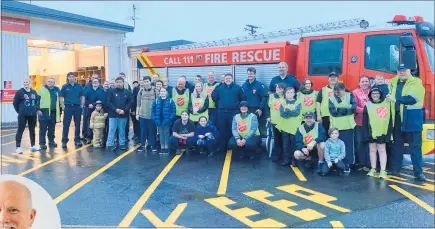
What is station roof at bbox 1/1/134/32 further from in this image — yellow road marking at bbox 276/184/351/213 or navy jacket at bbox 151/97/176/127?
yellow road marking at bbox 276/184/351/213

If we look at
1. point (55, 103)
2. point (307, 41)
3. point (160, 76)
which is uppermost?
point (307, 41)

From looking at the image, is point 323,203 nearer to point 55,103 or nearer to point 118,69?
point 55,103

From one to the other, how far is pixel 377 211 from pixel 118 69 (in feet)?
57.6

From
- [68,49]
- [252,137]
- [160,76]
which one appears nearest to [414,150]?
[252,137]

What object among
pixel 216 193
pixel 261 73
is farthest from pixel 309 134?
pixel 216 193

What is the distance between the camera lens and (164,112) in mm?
8844

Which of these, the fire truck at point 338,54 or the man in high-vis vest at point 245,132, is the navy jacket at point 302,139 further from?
the fire truck at point 338,54

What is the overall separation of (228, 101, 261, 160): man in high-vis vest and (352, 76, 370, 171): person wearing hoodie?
6.59 feet

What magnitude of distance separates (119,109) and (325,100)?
4.76m

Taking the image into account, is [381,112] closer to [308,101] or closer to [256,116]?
[308,101]

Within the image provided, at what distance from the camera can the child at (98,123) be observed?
9.74 meters

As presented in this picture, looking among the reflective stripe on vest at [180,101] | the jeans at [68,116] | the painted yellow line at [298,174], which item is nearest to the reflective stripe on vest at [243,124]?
the painted yellow line at [298,174]

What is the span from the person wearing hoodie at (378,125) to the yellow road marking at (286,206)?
232 cm

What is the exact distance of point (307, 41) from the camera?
8.52 meters
